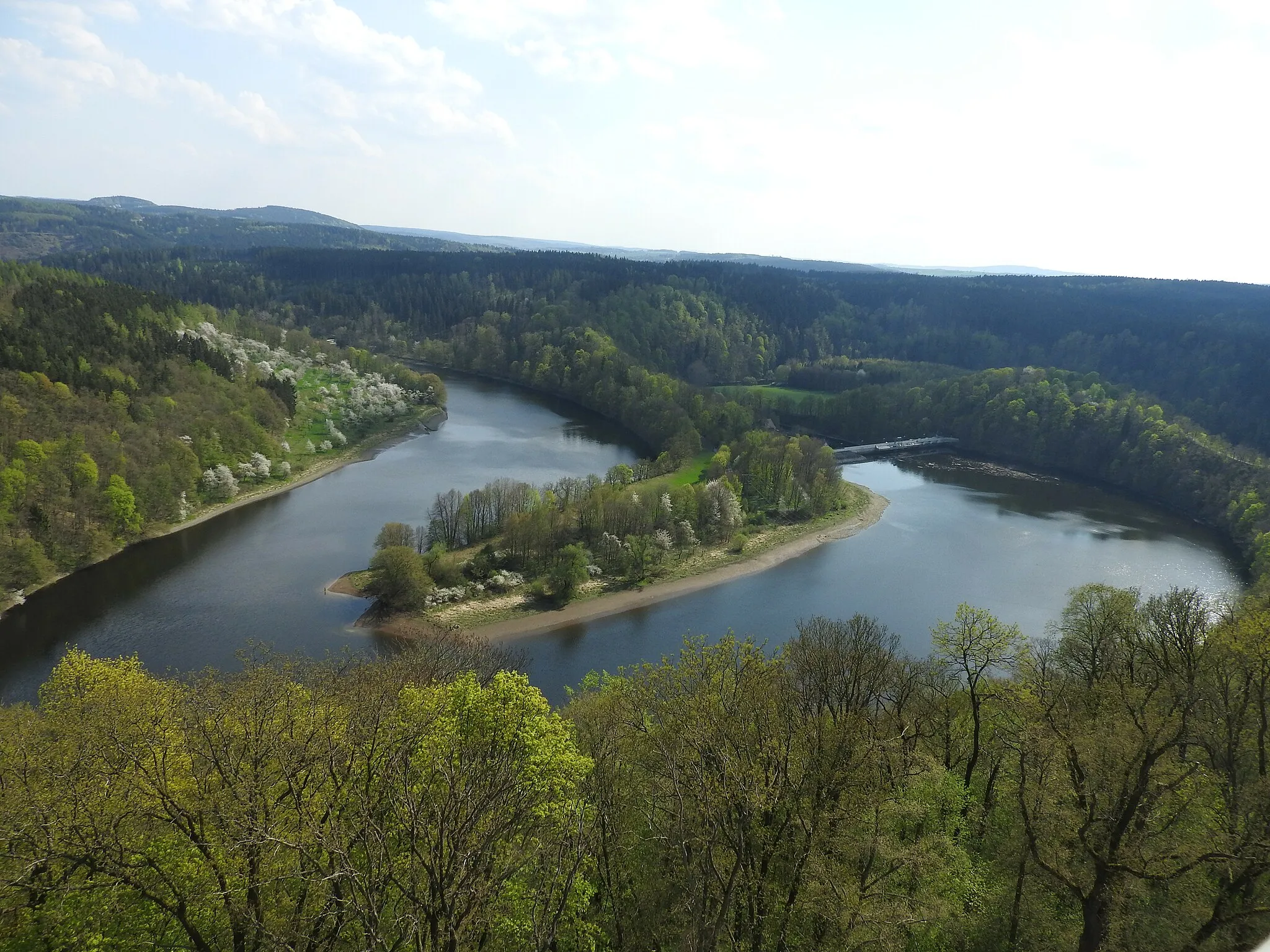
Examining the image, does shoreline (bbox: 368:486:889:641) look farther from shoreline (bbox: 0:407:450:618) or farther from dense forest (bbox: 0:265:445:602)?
dense forest (bbox: 0:265:445:602)

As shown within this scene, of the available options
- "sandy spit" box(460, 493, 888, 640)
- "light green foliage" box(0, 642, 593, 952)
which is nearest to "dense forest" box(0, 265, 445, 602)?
"sandy spit" box(460, 493, 888, 640)

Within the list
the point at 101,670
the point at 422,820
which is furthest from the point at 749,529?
the point at 422,820

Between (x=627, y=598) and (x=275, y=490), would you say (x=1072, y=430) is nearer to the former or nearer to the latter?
(x=627, y=598)

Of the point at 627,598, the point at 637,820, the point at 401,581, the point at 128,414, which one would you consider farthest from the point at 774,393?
the point at 637,820

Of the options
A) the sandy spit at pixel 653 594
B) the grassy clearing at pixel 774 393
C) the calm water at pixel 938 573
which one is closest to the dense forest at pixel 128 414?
the sandy spit at pixel 653 594

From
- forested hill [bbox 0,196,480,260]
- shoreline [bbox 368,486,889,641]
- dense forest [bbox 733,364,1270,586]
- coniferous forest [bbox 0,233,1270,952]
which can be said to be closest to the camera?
coniferous forest [bbox 0,233,1270,952]

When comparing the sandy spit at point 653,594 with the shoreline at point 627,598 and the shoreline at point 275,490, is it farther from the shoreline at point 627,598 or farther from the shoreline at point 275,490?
the shoreline at point 275,490

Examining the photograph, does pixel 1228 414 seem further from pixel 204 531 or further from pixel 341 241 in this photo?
pixel 341 241
